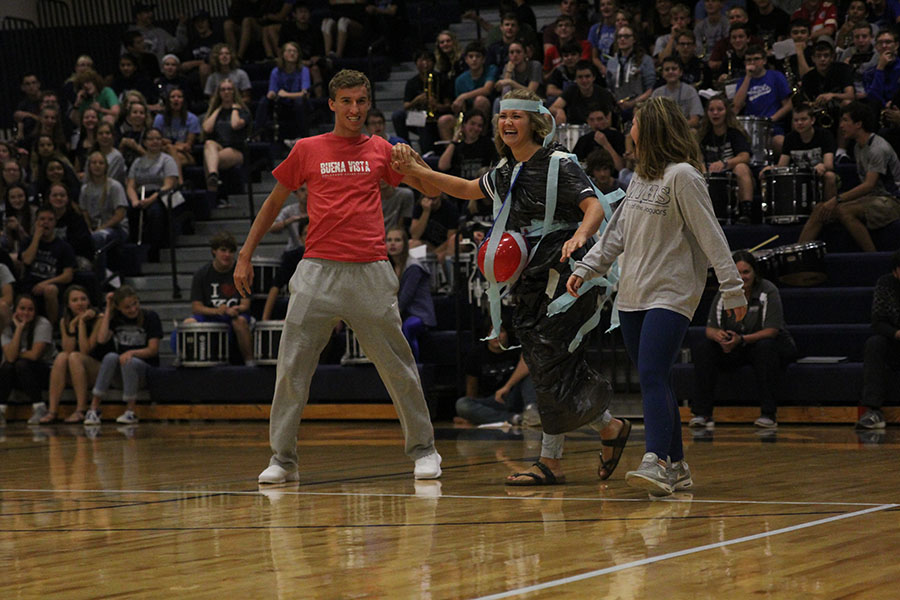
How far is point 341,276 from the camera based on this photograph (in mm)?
5855

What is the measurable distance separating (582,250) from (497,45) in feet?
27.1

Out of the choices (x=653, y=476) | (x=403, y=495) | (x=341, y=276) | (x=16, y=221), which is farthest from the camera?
(x=16, y=221)

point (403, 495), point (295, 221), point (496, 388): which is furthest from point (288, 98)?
point (403, 495)

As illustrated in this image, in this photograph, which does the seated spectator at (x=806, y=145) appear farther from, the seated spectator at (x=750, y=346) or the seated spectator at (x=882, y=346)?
the seated spectator at (x=882, y=346)

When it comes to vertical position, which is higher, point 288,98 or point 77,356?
point 288,98

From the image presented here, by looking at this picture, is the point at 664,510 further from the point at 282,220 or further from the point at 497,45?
the point at 497,45

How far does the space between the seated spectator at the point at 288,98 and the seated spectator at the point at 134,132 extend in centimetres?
126

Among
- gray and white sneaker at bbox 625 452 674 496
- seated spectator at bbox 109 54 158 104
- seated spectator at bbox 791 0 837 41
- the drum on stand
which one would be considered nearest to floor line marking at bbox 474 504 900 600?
gray and white sneaker at bbox 625 452 674 496

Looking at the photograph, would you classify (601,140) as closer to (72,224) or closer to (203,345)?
(203,345)

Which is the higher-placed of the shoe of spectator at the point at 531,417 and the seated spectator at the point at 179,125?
the seated spectator at the point at 179,125

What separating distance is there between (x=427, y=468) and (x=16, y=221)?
333 inches

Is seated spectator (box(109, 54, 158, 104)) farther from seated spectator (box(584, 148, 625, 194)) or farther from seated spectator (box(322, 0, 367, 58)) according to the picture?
seated spectator (box(584, 148, 625, 194))

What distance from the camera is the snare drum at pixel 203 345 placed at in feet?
37.7

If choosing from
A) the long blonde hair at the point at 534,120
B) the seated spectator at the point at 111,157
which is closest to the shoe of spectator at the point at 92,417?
the seated spectator at the point at 111,157
